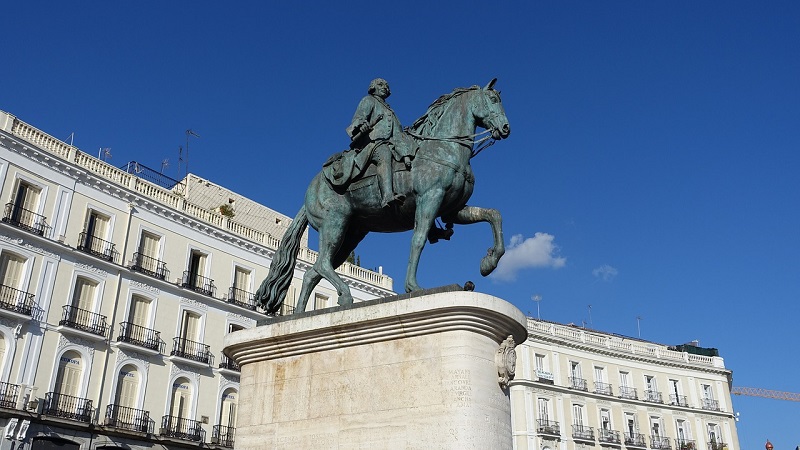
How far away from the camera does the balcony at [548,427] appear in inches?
2046

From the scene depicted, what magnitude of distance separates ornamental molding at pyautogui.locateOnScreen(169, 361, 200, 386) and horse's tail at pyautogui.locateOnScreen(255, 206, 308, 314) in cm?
2886

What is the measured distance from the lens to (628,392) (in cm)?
5759

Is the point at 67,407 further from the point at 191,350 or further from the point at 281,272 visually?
the point at 281,272

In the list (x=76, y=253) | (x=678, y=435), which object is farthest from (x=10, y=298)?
(x=678, y=435)

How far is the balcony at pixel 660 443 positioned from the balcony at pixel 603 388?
4.86 metres

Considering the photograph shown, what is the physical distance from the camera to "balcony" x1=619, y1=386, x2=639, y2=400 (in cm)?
5734

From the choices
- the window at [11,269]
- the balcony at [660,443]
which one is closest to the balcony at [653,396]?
the balcony at [660,443]

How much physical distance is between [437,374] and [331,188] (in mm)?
3004

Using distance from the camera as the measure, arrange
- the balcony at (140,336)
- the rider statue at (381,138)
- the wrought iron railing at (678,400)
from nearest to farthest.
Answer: the rider statue at (381,138) → the balcony at (140,336) → the wrought iron railing at (678,400)

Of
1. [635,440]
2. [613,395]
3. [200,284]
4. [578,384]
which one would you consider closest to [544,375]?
[578,384]

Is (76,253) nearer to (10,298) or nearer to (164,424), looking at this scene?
(10,298)

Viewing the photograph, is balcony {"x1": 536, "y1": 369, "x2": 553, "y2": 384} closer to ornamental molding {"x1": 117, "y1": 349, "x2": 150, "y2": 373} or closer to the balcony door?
the balcony door

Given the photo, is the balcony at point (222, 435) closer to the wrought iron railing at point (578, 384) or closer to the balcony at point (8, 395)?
the balcony at point (8, 395)

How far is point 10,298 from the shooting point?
30.7m
